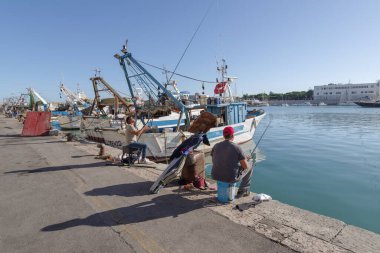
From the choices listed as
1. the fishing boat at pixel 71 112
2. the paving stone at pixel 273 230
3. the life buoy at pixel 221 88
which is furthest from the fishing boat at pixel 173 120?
the fishing boat at pixel 71 112

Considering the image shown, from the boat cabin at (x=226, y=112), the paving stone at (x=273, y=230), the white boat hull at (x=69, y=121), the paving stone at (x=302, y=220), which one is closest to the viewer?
the paving stone at (x=273, y=230)

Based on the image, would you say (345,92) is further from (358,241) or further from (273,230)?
(273,230)

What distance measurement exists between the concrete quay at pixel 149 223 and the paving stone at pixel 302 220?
2 centimetres

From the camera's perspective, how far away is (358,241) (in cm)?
378

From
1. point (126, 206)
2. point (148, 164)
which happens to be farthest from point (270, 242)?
point (148, 164)

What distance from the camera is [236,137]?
63.9 feet

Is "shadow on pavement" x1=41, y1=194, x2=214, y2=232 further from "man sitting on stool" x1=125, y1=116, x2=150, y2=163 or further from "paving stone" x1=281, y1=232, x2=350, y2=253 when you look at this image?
"man sitting on stool" x1=125, y1=116, x2=150, y2=163

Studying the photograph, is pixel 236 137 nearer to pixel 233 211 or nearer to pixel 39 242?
pixel 233 211

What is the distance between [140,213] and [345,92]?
164 metres

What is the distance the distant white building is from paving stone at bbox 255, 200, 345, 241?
155 m

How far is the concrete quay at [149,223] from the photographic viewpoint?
12.3 feet

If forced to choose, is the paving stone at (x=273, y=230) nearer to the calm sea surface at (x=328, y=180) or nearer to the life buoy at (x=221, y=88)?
the calm sea surface at (x=328, y=180)

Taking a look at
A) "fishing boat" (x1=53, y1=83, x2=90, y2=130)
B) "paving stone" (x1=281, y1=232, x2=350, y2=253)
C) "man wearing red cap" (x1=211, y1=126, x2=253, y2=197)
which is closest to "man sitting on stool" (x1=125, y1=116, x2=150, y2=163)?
"man wearing red cap" (x1=211, y1=126, x2=253, y2=197)

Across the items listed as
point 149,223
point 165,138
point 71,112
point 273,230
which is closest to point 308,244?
point 273,230
